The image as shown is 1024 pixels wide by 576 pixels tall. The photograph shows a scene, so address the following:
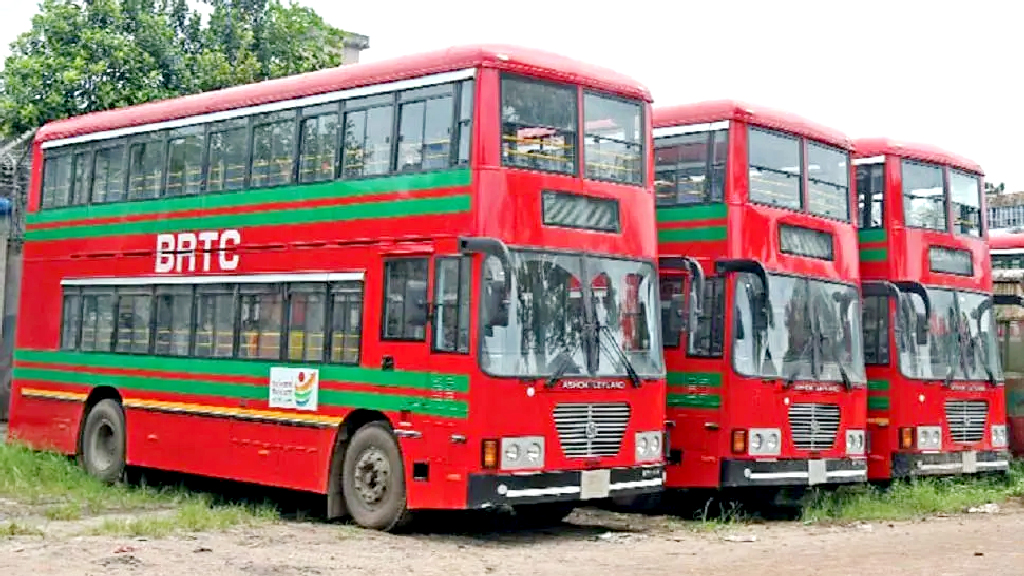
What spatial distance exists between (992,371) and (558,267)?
819 centimetres

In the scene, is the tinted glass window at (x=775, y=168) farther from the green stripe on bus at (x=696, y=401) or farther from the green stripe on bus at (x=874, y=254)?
the green stripe on bus at (x=874, y=254)

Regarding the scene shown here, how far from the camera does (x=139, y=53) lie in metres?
27.4

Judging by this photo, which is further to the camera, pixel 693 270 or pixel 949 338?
pixel 949 338

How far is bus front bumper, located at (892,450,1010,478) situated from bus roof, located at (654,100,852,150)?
3.97m

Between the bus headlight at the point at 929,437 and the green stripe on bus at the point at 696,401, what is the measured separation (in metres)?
3.71

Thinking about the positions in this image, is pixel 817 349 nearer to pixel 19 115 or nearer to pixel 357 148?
pixel 357 148

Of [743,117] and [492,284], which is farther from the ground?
[743,117]

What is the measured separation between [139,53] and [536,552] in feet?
58.3

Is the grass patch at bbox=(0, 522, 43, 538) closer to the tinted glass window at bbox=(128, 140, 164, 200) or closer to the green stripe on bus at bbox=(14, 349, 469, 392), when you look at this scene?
the green stripe on bus at bbox=(14, 349, 469, 392)

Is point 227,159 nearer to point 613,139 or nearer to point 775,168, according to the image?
point 613,139

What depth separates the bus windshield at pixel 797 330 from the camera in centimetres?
1535

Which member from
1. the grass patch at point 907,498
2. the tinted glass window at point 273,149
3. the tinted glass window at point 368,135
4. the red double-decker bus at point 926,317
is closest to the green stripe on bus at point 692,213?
the red double-decker bus at point 926,317

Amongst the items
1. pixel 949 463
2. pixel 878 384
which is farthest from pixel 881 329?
pixel 949 463

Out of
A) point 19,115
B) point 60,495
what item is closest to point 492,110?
point 60,495
